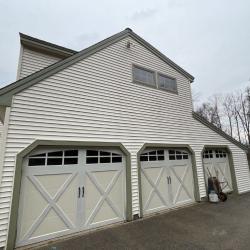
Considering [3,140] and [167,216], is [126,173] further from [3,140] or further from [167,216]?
[3,140]

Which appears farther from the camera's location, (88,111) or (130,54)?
(130,54)

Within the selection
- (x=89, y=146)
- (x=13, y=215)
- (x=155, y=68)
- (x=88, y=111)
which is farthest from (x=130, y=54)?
(x=13, y=215)

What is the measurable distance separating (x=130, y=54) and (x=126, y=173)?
493 centimetres

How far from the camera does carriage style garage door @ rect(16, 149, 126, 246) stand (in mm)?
4254

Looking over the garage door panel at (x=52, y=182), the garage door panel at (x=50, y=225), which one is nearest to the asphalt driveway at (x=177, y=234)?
the garage door panel at (x=50, y=225)

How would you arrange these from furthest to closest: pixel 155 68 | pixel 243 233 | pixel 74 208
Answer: pixel 155 68 → pixel 74 208 → pixel 243 233

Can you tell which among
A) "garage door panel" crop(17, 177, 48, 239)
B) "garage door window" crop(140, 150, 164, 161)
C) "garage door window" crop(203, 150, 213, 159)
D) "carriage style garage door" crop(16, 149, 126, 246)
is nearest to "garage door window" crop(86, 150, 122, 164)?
"carriage style garage door" crop(16, 149, 126, 246)

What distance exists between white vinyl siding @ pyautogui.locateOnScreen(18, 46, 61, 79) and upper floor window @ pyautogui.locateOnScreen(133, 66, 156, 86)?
3.62 meters

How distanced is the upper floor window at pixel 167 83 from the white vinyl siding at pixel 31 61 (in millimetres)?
4918

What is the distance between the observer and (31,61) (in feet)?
22.0

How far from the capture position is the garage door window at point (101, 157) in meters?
5.41

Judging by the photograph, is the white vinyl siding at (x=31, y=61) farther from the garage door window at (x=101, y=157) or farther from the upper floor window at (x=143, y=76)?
the garage door window at (x=101, y=157)

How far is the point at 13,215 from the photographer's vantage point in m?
3.88

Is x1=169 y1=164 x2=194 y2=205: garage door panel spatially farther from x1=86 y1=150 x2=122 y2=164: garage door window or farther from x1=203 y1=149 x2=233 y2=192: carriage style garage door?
x1=86 y1=150 x2=122 y2=164: garage door window
